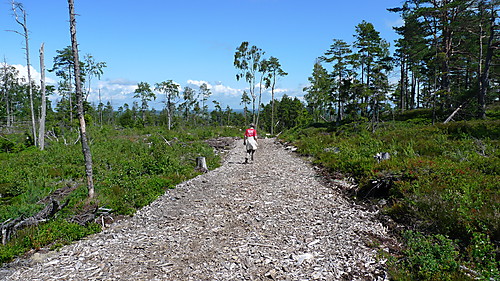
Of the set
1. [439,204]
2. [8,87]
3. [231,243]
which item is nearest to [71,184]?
[231,243]

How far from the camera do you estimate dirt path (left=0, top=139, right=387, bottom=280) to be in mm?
5016

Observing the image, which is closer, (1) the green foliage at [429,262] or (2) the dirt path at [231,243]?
(1) the green foliage at [429,262]

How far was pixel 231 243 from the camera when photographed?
607 centimetres

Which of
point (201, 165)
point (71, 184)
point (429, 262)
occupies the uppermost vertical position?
point (201, 165)

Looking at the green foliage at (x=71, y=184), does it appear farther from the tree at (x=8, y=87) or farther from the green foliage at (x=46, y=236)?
the tree at (x=8, y=87)

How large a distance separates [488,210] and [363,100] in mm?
26193

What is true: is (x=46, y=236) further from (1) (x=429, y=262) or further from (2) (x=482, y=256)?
(2) (x=482, y=256)

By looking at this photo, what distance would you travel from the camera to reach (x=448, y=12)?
95.0ft

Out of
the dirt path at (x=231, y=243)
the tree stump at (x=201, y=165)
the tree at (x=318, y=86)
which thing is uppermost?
the tree at (x=318, y=86)

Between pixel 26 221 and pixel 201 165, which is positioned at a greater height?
pixel 201 165

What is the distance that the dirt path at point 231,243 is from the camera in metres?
5.02

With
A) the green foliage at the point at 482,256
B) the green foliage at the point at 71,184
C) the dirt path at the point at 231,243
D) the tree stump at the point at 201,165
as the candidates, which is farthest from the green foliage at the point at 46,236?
Answer: the green foliage at the point at 482,256

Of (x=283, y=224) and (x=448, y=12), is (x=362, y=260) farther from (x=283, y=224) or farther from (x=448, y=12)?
(x=448, y=12)

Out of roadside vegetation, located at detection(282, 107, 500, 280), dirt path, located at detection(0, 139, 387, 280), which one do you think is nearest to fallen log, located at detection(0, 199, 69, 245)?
dirt path, located at detection(0, 139, 387, 280)
